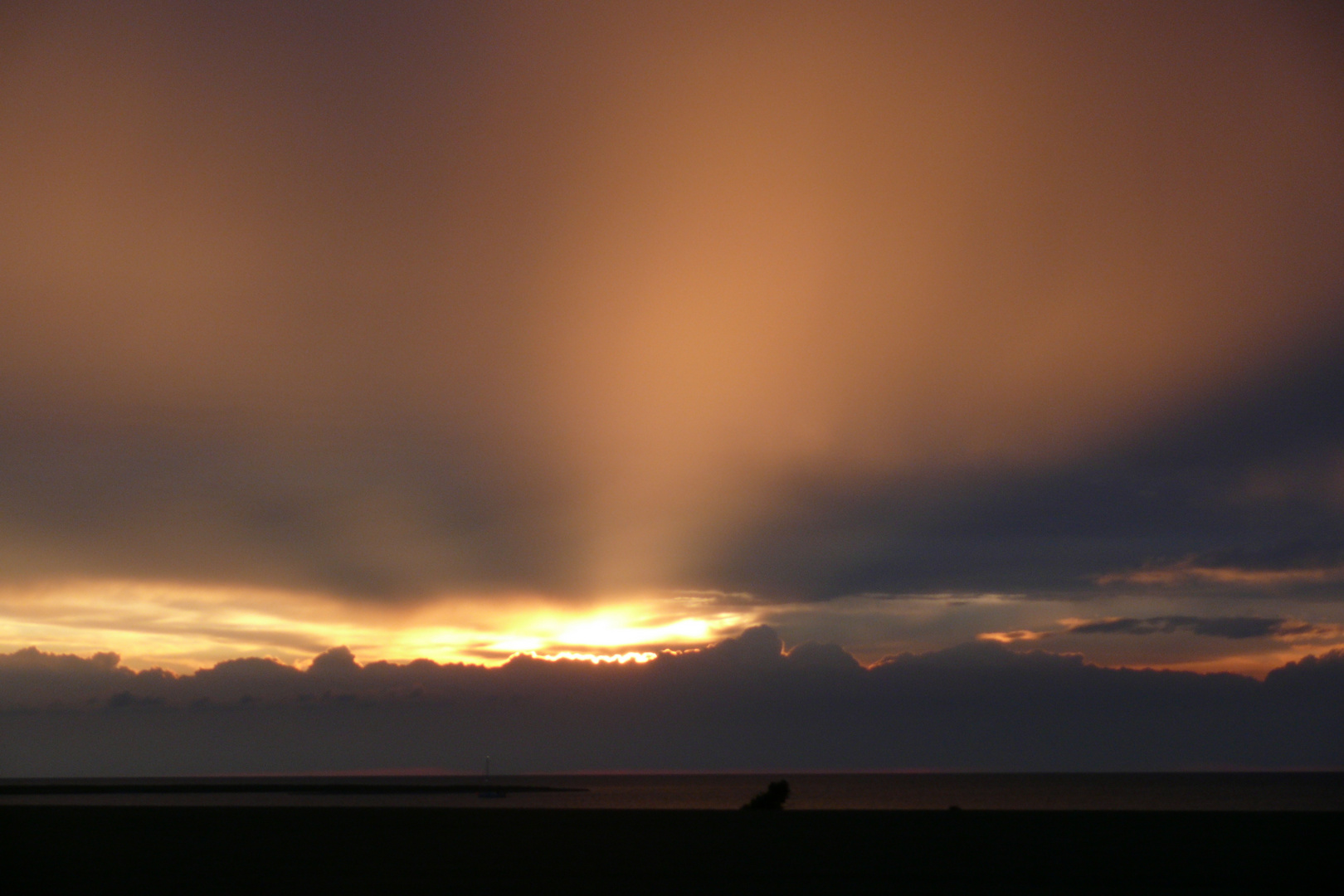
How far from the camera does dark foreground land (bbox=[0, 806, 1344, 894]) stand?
23.0 meters

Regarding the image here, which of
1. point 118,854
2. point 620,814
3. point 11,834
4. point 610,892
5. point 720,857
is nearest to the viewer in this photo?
point 610,892

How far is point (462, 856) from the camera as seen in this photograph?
28.4 meters

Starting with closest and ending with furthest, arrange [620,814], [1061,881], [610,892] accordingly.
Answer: [610,892], [1061,881], [620,814]

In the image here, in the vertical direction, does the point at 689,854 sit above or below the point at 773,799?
above

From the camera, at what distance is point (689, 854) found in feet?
94.9

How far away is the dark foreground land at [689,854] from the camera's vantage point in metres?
23.0

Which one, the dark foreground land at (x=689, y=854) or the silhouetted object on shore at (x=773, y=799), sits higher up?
the dark foreground land at (x=689, y=854)

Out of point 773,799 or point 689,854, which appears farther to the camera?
point 773,799

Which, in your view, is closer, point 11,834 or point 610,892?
point 610,892

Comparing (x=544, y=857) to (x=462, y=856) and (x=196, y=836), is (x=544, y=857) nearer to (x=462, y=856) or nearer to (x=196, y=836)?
(x=462, y=856)

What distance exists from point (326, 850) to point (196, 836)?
9752 mm

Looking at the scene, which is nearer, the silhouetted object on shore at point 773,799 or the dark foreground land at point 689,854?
the dark foreground land at point 689,854

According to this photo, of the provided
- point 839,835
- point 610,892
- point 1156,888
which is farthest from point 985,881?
point 839,835

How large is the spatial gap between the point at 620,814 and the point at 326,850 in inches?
788
